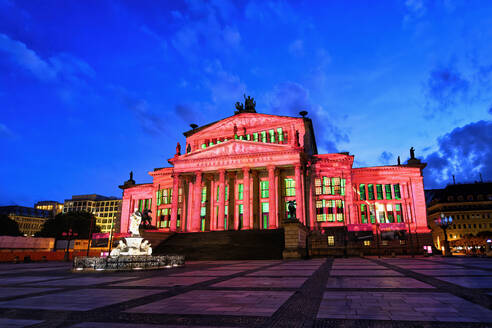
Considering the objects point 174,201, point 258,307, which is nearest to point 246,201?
point 174,201

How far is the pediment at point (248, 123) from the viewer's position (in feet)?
195

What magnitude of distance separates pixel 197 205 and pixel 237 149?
11.3m

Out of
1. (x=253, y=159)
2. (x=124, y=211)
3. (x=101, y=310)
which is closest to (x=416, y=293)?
(x=101, y=310)

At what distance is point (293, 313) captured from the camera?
6.99m

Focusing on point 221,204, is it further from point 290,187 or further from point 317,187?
point 317,187

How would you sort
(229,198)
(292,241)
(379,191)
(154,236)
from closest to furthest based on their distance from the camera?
(292,241) → (154,236) → (229,198) → (379,191)

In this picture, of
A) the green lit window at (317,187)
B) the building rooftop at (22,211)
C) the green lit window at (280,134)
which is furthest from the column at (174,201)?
the building rooftop at (22,211)

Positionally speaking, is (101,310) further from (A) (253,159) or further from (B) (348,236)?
(B) (348,236)

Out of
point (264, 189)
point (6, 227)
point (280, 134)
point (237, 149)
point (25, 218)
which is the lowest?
point (6, 227)

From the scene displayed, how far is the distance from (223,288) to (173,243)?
33.8m

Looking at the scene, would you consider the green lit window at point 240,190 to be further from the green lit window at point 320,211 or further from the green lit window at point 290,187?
the green lit window at point 320,211

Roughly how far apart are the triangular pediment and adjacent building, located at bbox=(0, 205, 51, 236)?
128290 millimetres

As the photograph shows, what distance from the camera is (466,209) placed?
91812mm

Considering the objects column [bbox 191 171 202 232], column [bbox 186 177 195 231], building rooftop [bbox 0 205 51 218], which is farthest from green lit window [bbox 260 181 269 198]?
building rooftop [bbox 0 205 51 218]
